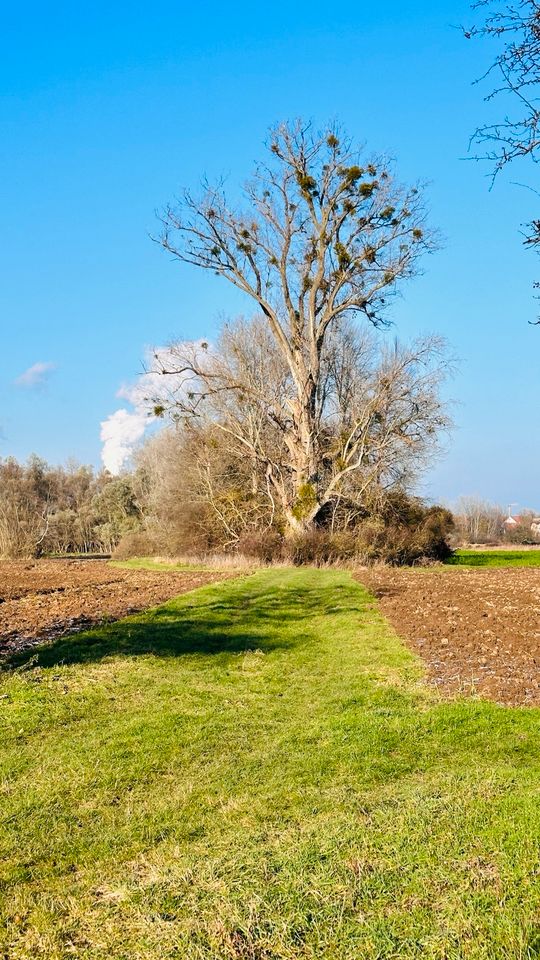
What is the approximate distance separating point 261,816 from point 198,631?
22.8ft

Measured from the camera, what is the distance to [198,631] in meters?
11.5

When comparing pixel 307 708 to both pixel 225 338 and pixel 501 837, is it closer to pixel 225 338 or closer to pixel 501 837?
pixel 501 837

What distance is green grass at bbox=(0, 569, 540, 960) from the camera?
3268mm

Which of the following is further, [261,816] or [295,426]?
[295,426]

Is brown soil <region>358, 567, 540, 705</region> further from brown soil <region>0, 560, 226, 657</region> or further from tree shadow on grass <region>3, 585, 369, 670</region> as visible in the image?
brown soil <region>0, 560, 226, 657</region>

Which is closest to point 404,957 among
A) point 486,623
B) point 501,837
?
point 501,837

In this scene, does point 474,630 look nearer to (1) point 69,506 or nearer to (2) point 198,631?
(2) point 198,631

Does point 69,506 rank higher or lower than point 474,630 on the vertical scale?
higher

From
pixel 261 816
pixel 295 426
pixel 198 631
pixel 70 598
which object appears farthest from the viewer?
pixel 295 426

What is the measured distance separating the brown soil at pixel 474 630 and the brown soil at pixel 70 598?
5032 millimetres

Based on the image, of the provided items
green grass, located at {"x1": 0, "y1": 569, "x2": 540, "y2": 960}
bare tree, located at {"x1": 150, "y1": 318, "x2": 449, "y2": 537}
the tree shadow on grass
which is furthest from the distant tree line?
green grass, located at {"x1": 0, "y1": 569, "x2": 540, "y2": 960}

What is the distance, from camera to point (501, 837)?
12.9 feet

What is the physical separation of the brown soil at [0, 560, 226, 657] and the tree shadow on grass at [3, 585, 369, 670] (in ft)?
2.14

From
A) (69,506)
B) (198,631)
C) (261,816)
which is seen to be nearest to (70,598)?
(198,631)
